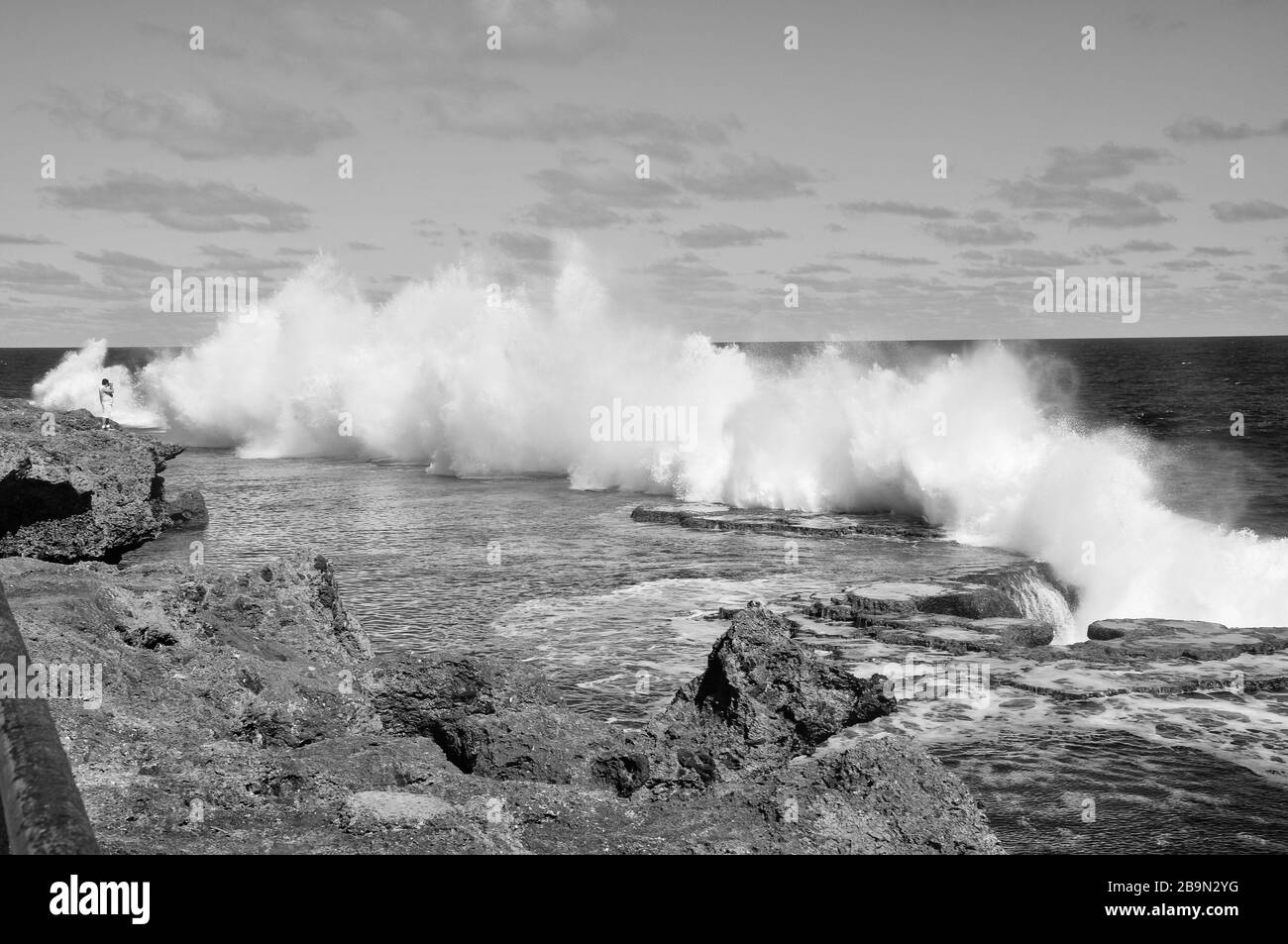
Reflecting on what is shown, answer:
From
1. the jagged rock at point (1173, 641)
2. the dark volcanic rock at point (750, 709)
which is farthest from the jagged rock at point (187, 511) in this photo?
the jagged rock at point (1173, 641)

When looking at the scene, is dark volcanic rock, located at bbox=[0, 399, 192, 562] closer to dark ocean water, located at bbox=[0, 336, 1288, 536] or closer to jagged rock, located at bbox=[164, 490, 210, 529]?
jagged rock, located at bbox=[164, 490, 210, 529]

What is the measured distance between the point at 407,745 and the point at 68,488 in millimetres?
13961

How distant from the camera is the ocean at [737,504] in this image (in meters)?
11.7

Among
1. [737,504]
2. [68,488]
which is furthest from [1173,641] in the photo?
[737,504]

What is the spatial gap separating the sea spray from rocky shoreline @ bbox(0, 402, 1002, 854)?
12.9 meters

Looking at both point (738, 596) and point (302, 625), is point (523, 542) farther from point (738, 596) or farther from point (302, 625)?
point (302, 625)

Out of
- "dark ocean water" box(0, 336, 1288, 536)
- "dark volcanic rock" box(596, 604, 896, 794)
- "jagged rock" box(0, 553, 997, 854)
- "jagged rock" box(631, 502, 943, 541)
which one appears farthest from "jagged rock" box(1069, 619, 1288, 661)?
"dark ocean water" box(0, 336, 1288, 536)

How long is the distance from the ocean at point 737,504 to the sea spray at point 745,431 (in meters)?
0.10

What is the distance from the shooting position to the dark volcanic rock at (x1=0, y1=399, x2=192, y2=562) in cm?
1783

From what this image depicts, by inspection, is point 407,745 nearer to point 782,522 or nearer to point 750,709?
point 750,709

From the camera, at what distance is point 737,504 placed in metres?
33.3

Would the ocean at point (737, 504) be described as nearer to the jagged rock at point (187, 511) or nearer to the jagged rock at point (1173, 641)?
the jagged rock at point (187, 511)
